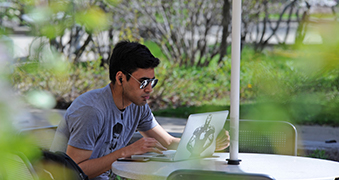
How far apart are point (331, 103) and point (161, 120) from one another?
5860mm

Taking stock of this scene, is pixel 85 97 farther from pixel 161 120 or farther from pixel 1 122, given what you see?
pixel 161 120

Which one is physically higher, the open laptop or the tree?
the tree

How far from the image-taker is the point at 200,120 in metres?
2.03

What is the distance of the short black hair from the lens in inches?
96.7

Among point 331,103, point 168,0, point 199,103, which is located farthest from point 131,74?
point 168,0

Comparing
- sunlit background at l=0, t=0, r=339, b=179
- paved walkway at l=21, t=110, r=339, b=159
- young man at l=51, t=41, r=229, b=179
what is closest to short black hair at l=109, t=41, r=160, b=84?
young man at l=51, t=41, r=229, b=179

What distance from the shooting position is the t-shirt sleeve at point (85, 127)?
2.16 metres

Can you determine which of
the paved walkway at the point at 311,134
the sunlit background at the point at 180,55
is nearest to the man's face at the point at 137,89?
the sunlit background at the point at 180,55

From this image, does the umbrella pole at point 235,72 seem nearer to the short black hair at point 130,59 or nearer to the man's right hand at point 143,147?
the man's right hand at point 143,147

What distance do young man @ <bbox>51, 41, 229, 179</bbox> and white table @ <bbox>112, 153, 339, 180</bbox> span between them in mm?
131

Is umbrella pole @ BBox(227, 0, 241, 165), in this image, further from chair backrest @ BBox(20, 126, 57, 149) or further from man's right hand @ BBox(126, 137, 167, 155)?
chair backrest @ BBox(20, 126, 57, 149)

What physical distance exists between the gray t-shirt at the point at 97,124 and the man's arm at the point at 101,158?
39 millimetres

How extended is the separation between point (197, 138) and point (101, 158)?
0.53 metres

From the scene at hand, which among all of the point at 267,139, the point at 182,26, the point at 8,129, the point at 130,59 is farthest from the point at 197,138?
the point at 182,26
